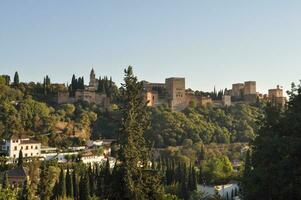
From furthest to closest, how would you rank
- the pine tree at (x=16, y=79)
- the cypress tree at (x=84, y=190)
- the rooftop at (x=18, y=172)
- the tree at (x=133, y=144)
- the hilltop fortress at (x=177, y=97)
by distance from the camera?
1. the hilltop fortress at (x=177, y=97)
2. the pine tree at (x=16, y=79)
3. the rooftop at (x=18, y=172)
4. the cypress tree at (x=84, y=190)
5. the tree at (x=133, y=144)

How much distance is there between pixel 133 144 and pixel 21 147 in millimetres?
35482

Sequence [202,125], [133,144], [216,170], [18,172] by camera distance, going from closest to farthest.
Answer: [133,144] → [18,172] → [216,170] → [202,125]

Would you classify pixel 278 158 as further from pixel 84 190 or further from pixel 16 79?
pixel 16 79

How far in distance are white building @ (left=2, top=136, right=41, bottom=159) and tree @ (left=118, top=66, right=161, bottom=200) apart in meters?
34.2

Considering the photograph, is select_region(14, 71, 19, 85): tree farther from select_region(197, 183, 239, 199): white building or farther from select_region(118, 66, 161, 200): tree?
select_region(118, 66, 161, 200): tree

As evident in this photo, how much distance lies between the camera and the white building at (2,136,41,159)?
48.0 meters

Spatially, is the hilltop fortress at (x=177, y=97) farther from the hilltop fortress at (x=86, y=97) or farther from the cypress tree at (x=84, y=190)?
the cypress tree at (x=84, y=190)

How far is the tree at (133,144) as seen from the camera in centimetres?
1514

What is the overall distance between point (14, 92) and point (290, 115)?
5969 cm

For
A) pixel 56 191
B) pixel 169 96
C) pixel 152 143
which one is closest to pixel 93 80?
pixel 169 96

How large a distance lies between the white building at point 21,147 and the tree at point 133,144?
112 ft

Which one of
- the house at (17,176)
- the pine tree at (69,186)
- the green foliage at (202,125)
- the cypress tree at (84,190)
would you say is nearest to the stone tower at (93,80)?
the green foliage at (202,125)

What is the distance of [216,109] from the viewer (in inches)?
3597

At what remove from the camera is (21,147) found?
Result: 48438mm
